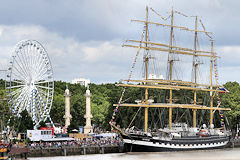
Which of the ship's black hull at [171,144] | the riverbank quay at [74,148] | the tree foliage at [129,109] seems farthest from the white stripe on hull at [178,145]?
the tree foliage at [129,109]

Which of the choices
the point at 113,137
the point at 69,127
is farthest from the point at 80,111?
the point at 113,137

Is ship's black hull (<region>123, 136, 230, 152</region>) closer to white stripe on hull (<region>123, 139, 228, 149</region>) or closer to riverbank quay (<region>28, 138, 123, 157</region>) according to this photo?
white stripe on hull (<region>123, 139, 228, 149</region>)

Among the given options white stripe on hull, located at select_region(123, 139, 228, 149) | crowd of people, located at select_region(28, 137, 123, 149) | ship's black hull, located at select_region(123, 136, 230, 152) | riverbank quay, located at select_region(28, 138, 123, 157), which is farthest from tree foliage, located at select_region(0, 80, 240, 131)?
riverbank quay, located at select_region(28, 138, 123, 157)

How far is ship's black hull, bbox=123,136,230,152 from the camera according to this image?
75.6 metres

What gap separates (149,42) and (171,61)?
8.26 metres

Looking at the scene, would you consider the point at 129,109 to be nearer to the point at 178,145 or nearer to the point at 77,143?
the point at 178,145

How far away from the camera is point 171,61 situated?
91.5 m

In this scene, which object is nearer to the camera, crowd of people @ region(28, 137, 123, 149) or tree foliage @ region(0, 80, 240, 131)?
crowd of people @ region(28, 137, 123, 149)

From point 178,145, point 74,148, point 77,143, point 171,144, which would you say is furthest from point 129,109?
point 74,148

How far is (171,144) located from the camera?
79.7 metres

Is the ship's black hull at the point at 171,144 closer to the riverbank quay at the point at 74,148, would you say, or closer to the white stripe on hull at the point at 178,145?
the white stripe on hull at the point at 178,145

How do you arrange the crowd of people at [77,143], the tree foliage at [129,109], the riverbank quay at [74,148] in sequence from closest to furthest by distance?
1. the riverbank quay at [74,148]
2. the crowd of people at [77,143]
3. the tree foliage at [129,109]

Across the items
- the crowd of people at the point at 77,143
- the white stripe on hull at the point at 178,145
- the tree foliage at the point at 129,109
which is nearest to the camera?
the crowd of people at the point at 77,143

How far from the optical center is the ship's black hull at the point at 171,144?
75.6m
